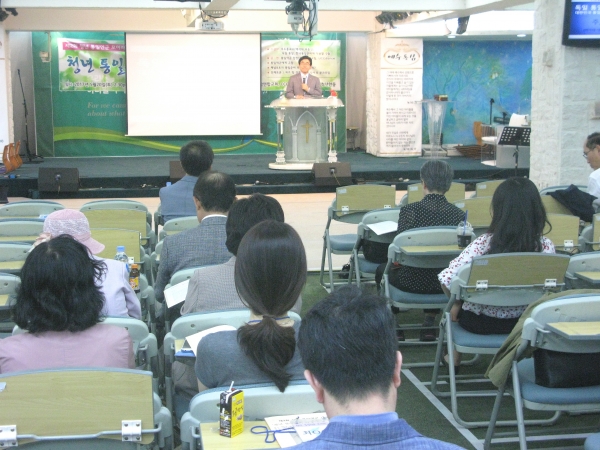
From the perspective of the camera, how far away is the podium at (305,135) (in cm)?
1227

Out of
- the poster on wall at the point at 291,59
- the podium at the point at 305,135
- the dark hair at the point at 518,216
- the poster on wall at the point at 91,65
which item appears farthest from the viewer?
the poster on wall at the point at 291,59

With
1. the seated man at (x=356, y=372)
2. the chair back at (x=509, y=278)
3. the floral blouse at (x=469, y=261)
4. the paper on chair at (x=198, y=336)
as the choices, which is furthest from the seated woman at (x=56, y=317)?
the floral blouse at (x=469, y=261)

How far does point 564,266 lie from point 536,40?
574 centimetres

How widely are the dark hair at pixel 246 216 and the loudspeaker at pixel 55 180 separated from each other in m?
8.82

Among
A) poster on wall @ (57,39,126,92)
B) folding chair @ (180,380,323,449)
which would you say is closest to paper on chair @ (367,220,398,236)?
folding chair @ (180,380,323,449)

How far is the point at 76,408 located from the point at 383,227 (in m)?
3.27

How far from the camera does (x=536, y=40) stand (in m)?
8.66

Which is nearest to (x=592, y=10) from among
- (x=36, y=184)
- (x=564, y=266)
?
(x=564, y=266)

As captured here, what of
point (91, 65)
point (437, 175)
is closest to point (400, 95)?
point (91, 65)

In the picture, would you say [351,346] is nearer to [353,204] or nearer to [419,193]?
[353,204]

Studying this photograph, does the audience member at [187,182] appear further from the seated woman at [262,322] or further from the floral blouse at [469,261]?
the seated woman at [262,322]

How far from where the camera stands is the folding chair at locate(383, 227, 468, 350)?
438cm

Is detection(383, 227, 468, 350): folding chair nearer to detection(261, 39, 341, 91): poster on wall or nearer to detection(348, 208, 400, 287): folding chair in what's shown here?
detection(348, 208, 400, 287): folding chair

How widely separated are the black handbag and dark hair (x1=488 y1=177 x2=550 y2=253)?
75cm
